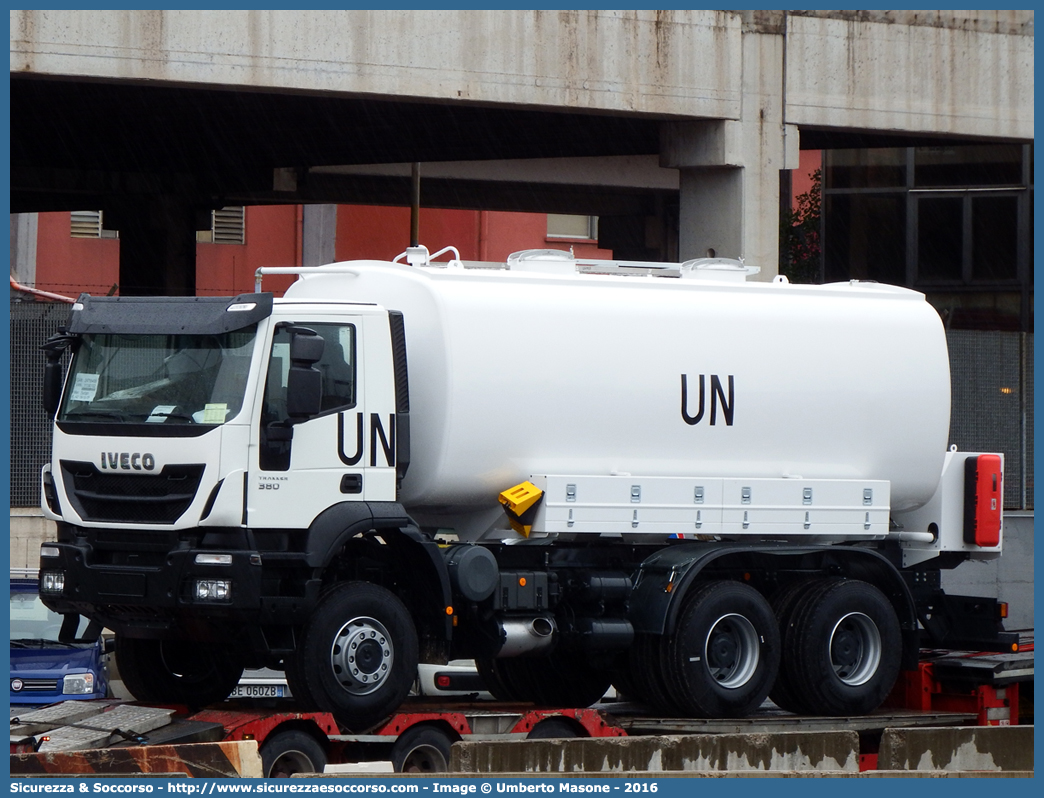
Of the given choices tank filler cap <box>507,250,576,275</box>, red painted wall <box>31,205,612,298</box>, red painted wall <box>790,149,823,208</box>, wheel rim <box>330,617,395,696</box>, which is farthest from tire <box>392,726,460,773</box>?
red painted wall <box>790,149,823,208</box>

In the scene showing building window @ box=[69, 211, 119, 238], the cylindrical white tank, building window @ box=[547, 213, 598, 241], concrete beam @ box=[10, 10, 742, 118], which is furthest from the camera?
building window @ box=[547, 213, 598, 241]

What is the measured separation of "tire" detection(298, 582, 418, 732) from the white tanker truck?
2 centimetres

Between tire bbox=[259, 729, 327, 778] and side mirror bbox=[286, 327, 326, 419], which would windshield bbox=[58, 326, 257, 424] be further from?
tire bbox=[259, 729, 327, 778]

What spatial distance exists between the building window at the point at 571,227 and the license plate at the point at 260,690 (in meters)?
33.8

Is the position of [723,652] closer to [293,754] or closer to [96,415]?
[293,754]

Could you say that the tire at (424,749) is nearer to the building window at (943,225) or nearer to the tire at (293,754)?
the tire at (293,754)

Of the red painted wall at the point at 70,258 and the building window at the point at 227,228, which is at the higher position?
the building window at the point at 227,228

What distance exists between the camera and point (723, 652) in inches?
530

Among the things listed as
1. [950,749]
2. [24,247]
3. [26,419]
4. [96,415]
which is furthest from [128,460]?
[24,247]

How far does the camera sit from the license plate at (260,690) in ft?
46.0

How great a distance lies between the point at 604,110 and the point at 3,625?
872cm

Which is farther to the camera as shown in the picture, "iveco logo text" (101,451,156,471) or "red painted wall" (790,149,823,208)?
"red painted wall" (790,149,823,208)

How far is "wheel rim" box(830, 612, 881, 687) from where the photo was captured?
14000mm

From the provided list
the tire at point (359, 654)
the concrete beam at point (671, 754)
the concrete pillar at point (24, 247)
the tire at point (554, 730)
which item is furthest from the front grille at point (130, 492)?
the concrete pillar at point (24, 247)
